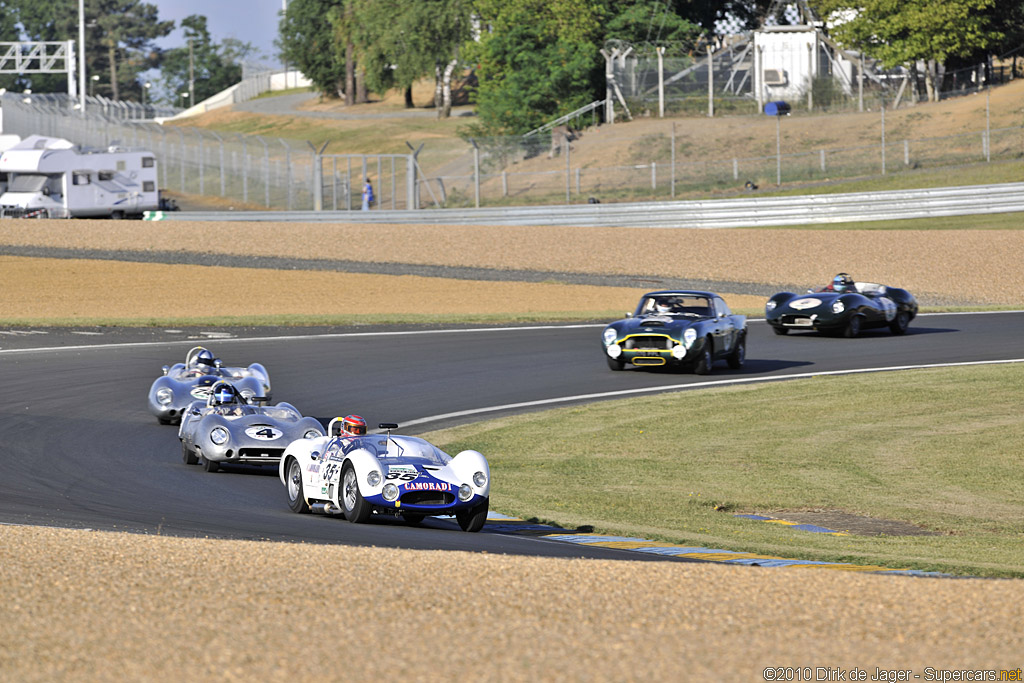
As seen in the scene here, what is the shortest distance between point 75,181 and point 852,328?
110 ft

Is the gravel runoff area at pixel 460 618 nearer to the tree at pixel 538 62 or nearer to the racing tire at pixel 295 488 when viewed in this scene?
the racing tire at pixel 295 488

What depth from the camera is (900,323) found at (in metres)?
28.5

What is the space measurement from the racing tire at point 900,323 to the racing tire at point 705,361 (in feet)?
23.6

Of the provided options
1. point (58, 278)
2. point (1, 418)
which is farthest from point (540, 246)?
point (1, 418)

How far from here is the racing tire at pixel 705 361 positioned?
74.8 feet

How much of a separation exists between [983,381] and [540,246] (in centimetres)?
2142

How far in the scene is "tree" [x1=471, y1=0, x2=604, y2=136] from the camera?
227 ft

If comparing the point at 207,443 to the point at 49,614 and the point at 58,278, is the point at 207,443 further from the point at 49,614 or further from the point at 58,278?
the point at 58,278

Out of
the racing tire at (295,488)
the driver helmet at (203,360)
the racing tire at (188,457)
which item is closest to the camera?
the racing tire at (295,488)

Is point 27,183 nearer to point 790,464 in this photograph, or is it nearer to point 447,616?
point 790,464

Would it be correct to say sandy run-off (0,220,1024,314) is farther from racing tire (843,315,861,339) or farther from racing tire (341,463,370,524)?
racing tire (341,463,370,524)

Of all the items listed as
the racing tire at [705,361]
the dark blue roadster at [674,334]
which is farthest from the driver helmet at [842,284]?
the racing tire at [705,361]

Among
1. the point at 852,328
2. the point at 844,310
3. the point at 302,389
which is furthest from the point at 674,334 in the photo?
the point at 852,328

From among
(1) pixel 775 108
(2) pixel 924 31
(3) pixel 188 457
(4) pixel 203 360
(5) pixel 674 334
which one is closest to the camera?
(3) pixel 188 457
